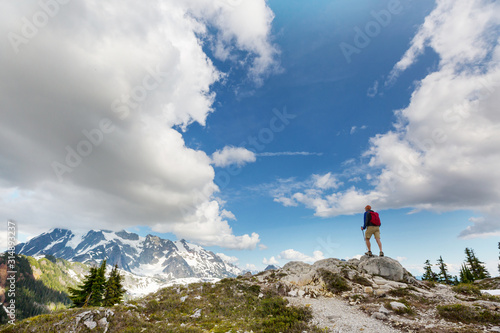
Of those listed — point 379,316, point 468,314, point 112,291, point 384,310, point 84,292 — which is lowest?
point 84,292

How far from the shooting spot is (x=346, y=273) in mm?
23109

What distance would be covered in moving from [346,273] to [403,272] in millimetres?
6947

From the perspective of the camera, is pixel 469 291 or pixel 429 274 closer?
pixel 469 291

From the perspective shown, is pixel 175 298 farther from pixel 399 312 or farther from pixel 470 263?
pixel 470 263

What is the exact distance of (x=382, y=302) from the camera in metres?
15.6

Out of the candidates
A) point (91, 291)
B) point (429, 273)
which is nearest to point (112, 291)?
point (91, 291)

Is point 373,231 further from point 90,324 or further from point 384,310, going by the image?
point 90,324

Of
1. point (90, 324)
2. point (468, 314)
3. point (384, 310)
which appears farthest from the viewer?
point (90, 324)

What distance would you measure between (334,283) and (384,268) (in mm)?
8294

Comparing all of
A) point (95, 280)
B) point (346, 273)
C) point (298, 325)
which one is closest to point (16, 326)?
point (298, 325)

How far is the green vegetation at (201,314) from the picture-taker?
13203mm

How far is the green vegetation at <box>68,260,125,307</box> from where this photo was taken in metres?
38.1

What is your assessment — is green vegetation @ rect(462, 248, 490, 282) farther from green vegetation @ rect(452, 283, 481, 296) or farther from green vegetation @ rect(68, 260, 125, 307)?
green vegetation @ rect(68, 260, 125, 307)

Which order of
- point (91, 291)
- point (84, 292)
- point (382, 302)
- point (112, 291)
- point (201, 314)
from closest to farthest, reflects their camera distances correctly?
point (382, 302) → point (201, 314) → point (91, 291) → point (84, 292) → point (112, 291)
